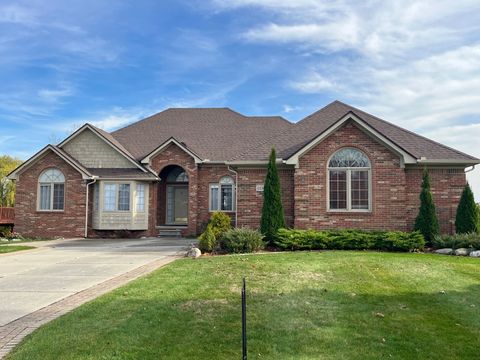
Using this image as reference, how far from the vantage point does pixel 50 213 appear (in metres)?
22.6

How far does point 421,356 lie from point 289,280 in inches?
160

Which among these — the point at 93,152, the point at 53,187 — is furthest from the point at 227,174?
the point at 53,187

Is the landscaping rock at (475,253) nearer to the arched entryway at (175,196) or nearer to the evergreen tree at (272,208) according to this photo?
the evergreen tree at (272,208)

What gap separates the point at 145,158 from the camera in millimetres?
23516

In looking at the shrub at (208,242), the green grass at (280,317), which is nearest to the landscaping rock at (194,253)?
the shrub at (208,242)

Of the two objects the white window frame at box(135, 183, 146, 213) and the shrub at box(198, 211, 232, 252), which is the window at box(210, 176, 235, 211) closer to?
the white window frame at box(135, 183, 146, 213)

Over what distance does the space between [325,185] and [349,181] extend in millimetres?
984

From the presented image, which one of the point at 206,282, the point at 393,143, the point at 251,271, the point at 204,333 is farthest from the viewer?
the point at 393,143

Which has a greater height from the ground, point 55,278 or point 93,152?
point 93,152

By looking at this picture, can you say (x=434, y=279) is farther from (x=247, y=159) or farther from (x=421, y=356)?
(x=247, y=159)

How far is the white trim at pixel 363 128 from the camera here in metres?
16.8

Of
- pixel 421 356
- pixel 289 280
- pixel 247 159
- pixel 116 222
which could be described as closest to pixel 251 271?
pixel 289 280

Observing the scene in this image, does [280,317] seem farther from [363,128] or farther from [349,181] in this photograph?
[363,128]

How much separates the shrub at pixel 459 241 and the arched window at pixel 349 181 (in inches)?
130
